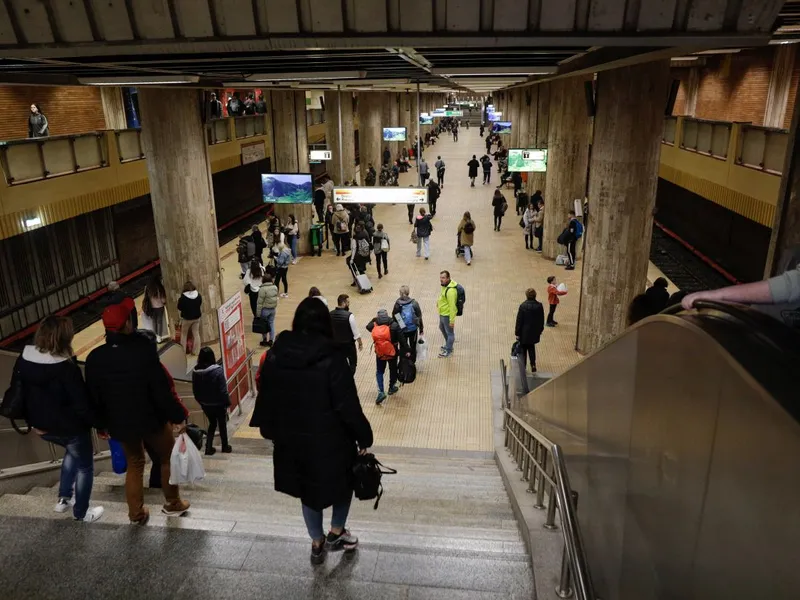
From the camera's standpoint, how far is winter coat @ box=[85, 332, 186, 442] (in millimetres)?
3332

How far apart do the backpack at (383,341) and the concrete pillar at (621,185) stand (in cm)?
268

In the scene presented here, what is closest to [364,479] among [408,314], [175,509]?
[175,509]

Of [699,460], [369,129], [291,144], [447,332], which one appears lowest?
[447,332]

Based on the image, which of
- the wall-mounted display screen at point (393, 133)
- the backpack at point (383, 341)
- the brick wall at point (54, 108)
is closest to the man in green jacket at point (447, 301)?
the backpack at point (383, 341)

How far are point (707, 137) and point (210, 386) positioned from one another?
493 inches

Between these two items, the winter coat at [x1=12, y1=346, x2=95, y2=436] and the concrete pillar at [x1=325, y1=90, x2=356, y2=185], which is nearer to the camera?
the winter coat at [x1=12, y1=346, x2=95, y2=436]

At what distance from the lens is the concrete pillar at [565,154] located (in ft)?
49.8

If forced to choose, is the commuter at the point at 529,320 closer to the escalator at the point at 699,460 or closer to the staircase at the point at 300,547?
the staircase at the point at 300,547

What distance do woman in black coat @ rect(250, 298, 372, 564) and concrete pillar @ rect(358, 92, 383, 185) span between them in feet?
86.3

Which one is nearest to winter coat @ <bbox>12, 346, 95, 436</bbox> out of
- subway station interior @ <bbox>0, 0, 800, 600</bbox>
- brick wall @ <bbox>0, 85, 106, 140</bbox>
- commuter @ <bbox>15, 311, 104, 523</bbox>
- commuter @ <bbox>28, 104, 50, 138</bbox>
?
commuter @ <bbox>15, 311, 104, 523</bbox>

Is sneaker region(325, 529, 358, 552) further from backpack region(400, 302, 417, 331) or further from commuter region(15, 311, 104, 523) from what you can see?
backpack region(400, 302, 417, 331)

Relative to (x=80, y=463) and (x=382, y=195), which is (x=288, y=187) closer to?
(x=382, y=195)

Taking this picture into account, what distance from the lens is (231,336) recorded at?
25.7 ft

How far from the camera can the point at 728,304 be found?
188 centimetres
